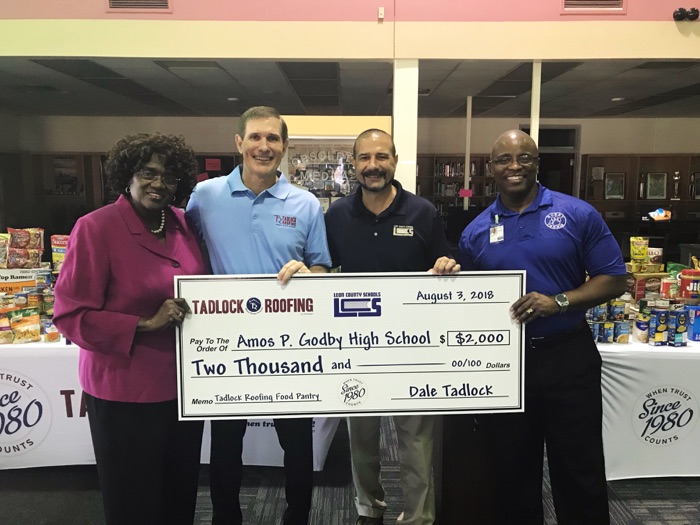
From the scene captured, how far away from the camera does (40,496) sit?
8.36 ft

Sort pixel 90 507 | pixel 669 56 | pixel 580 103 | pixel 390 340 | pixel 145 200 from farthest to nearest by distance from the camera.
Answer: pixel 580 103 → pixel 669 56 → pixel 90 507 → pixel 390 340 → pixel 145 200

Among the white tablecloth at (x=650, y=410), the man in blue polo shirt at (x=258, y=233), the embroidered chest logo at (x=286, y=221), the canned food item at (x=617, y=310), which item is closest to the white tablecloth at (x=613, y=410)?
the white tablecloth at (x=650, y=410)

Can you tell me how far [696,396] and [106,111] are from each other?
10.2m

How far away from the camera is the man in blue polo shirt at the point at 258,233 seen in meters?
1.85

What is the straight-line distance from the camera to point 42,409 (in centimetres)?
262

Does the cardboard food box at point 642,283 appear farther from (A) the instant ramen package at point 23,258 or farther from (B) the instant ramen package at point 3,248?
(B) the instant ramen package at point 3,248

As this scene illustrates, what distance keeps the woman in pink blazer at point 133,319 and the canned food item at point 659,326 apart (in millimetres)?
2408

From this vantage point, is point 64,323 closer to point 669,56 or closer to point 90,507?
point 90,507

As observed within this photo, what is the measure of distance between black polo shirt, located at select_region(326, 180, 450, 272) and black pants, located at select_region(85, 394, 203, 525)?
0.89 m

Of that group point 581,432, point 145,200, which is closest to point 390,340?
point 581,432

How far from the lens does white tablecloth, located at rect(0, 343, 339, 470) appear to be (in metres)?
2.58

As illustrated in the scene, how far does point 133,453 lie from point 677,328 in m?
2.70

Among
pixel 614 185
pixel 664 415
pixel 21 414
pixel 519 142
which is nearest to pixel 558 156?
pixel 614 185

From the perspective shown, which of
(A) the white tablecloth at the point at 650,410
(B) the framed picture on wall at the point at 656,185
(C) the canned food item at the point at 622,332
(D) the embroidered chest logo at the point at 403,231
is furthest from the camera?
(B) the framed picture on wall at the point at 656,185
